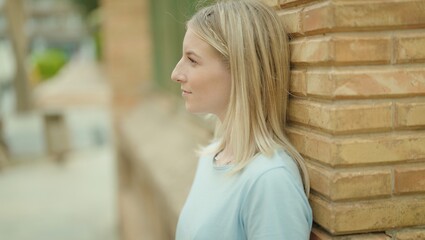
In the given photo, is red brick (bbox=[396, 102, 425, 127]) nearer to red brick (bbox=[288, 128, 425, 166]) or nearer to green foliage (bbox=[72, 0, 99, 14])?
red brick (bbox=[288, 128, 425, 166])

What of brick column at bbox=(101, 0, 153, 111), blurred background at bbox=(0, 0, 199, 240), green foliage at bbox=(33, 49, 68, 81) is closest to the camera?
blurred background at bbox=(0, 0, 199, 240)

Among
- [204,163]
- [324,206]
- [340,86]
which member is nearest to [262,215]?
[324,206]

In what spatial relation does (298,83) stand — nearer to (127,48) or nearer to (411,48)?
Answer: (411,48)

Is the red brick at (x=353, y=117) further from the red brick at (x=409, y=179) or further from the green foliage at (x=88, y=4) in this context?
the green foliage at (x=88, y=4)

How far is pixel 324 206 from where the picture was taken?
1472mm

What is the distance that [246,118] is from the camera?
151 centimetres

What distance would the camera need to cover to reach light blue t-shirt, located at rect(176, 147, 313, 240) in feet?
4.48

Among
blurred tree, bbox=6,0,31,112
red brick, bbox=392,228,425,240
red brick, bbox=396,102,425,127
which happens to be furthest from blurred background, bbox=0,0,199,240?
blurred tree, bbox=6,0,31,112

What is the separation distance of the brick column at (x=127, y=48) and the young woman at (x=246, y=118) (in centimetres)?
519

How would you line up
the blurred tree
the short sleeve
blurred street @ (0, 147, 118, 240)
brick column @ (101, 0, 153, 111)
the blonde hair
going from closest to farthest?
the short sleeve < the blonde hair < brick column @ (101, 0, 153, 111) < blurred street @ (0, 147, 118, 240) < the blurred tree

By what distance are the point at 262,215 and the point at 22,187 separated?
821cm

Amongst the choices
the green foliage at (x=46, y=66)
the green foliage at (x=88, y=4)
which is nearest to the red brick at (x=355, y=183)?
the green foliage at (x=46, y=66)

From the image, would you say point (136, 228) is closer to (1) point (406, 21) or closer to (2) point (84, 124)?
(1) point (406, 21)

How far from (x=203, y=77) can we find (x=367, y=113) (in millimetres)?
472
